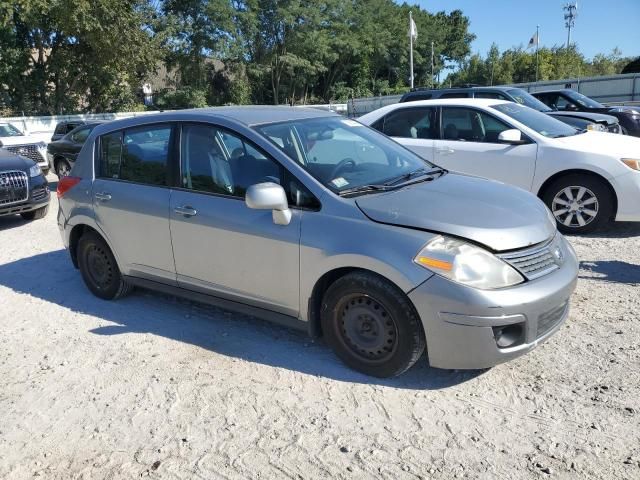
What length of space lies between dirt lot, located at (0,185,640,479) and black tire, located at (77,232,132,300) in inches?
16.7

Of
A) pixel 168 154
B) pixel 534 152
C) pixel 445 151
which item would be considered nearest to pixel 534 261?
pixel 168 154

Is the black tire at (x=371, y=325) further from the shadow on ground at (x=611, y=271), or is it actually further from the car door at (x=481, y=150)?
the car door at (x=481, y=150)

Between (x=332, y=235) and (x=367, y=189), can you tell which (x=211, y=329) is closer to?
(x=332, y=235)

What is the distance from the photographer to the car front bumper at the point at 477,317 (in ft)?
10.2

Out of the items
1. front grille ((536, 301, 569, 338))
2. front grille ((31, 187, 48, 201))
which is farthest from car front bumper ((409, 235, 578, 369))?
front grille ((31, 187, 48, 201))

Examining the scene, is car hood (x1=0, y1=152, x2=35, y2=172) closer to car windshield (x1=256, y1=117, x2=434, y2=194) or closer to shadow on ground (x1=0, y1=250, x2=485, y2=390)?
shadow on ground (x1=0, y1=250, x2=485, y2=390)

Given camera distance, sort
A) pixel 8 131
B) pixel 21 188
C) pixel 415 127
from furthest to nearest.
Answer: pixel 8 131 < pixel 21 188 < pixel 415 127

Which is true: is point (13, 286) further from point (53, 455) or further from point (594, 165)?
point (594, 165)

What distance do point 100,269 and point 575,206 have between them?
5348 millimetres

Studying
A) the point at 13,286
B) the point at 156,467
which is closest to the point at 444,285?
the point at 156,467

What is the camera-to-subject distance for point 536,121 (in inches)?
289

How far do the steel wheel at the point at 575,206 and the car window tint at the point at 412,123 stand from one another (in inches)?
74.7

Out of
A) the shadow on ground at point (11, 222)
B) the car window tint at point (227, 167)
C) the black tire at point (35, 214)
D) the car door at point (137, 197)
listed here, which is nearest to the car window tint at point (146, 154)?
the car door at point (137, 197)

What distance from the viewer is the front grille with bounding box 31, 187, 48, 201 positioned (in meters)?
9.03
